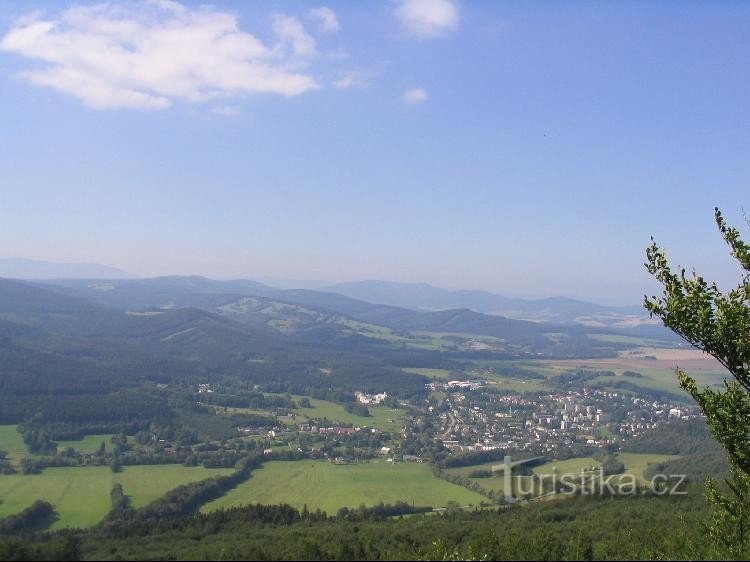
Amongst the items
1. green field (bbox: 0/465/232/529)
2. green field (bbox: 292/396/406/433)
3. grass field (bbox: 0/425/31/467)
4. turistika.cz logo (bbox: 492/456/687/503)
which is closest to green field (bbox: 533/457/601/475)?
turistika.cz logo (bbox: 492/456/687/503)

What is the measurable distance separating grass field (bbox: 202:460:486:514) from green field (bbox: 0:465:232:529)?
435 cm

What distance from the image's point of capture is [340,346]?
13512cm

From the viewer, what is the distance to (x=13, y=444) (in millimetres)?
50062

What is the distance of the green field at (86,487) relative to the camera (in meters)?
32.9

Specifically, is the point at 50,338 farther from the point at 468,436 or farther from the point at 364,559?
the point at 364,559

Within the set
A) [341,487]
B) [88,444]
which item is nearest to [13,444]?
[88,444]

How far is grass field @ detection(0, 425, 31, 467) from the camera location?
45.9 m

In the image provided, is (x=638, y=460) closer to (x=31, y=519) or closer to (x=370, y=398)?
(x=370, y=398)

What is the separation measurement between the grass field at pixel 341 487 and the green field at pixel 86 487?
14.3 feet

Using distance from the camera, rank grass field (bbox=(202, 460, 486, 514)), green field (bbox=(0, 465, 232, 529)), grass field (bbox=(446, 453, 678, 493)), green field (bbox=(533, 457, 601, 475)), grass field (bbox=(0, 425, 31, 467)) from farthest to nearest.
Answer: grass field (bbox=(0, 425, 31, 467)) < green field (bbox=(533, 457, 601, 475)) < grass field (bbox=(446, 453, 678, 493)) < grass field (bbox=(202, 460, 486, 514)) < green field (bbox=(0, 465, 232, 529))

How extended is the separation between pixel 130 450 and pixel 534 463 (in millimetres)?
33727

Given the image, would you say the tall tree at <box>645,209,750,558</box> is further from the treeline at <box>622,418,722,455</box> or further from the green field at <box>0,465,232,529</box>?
the treeline at <box>622,418,722,455</box>

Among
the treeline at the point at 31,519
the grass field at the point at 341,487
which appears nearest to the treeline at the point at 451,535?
the grass field at the point at 341,487

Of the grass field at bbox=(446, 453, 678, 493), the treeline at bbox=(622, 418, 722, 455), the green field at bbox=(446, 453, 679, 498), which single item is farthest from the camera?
the treeline at bbox=(622, 418, 722, 455)
